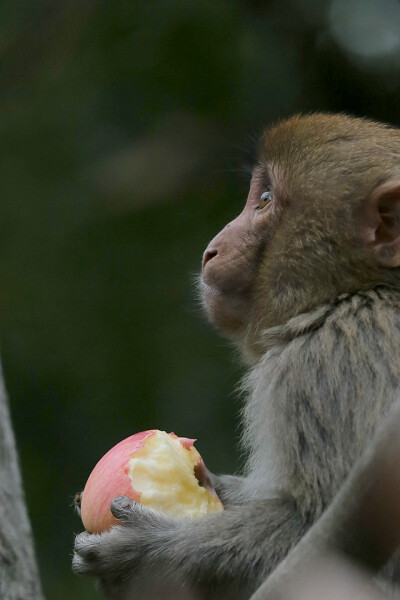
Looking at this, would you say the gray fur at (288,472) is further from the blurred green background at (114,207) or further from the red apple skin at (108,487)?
the blurred green background at (114,207)

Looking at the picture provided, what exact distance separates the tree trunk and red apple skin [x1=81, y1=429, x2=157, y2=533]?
493mm

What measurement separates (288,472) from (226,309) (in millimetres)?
859

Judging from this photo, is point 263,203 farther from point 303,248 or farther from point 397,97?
point 397,97

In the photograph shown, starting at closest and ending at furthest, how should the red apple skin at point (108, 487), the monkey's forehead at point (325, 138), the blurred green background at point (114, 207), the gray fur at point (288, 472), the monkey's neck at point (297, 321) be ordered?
1. the gray fur at point (288, 472)
2. the red apple skin at point (108, 487)
3. the monkey's neck at point (297, 321)
4. the monkey's forehead at point (325, 138)
5. the blurred green background at point (114, 207)

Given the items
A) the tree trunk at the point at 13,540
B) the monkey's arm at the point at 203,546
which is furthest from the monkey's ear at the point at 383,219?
the tree trunk at the point at 13,540

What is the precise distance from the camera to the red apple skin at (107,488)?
350cm

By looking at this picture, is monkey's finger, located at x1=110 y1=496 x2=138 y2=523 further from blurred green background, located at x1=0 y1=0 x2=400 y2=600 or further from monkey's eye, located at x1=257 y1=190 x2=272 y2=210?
blurred green background, located at x1=0 y1=0 x2=400 y2=600

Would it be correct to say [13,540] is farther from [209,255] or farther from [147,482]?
[209,255]

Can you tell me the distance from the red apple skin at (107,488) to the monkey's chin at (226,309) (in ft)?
2.29

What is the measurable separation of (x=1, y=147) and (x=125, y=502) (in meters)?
6.80

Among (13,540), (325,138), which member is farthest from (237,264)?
(13,540)

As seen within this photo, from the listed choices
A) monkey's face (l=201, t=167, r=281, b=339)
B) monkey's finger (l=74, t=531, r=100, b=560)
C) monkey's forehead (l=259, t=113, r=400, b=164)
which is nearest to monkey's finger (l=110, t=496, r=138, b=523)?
monkey's finger (l=74, t=531, r=100, b=560)

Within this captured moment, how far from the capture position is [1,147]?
9719mm

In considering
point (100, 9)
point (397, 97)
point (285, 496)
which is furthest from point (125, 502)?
point (100, 9)
